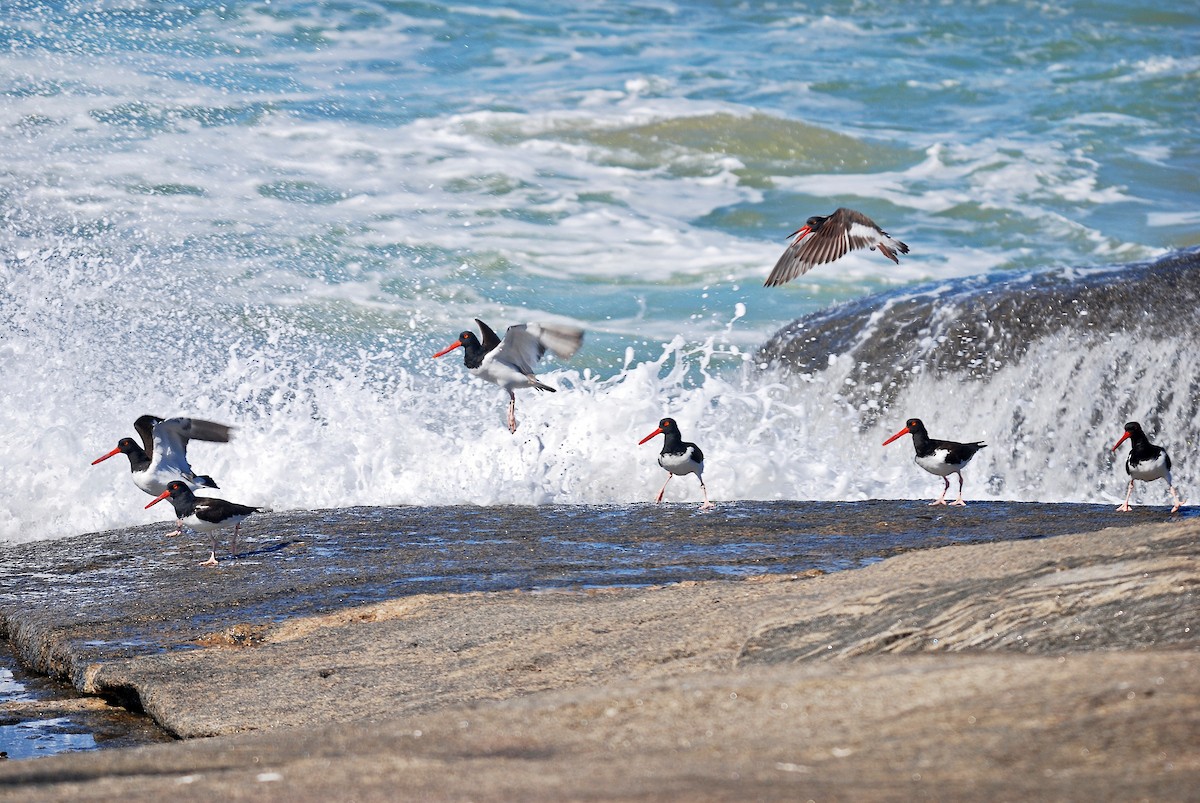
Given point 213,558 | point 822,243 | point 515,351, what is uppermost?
point 822,243

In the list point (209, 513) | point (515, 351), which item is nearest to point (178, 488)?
point (209, 513)

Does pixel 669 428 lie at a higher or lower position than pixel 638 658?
higher

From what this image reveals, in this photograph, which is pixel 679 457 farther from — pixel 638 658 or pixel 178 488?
pixel 638 658

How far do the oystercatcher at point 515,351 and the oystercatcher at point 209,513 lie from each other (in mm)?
2792

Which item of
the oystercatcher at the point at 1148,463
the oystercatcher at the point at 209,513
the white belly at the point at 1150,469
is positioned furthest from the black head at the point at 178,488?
the white belly at the point at 1150,469

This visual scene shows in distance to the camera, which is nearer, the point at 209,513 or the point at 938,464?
the point at 209,513

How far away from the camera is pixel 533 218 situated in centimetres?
1920

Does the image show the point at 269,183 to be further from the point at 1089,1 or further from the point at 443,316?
the point at 1089,1

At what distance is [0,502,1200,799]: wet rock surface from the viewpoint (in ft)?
10.2

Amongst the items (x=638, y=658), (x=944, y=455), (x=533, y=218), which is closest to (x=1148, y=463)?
(x=944, y=455)

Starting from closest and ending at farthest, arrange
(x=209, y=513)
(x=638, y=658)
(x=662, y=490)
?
(x=638, y=658)
(x=209, y=513)
(x=662, y=490)

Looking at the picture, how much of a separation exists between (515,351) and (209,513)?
319cm

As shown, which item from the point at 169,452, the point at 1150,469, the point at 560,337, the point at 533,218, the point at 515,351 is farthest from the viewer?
the point at 533,218

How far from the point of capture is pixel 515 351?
34.3ft
